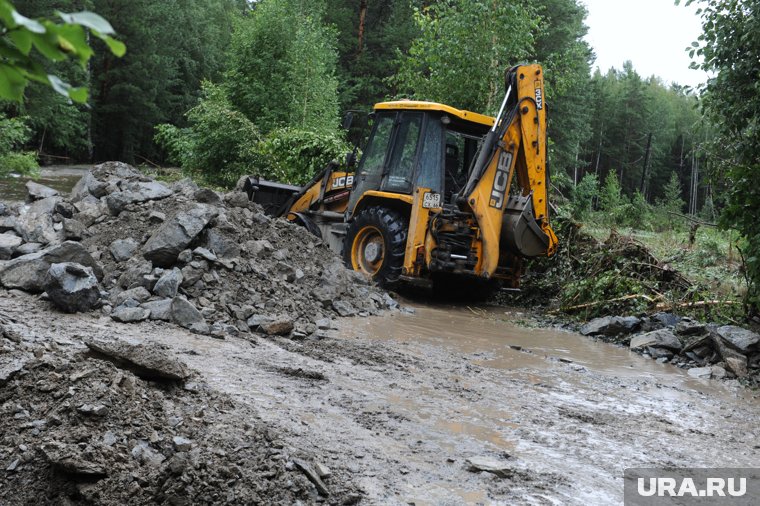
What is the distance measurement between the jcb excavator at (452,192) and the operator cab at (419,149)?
1 centimetres

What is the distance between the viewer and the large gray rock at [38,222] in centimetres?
878

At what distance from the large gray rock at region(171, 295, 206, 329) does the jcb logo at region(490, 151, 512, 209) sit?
15.5 feet

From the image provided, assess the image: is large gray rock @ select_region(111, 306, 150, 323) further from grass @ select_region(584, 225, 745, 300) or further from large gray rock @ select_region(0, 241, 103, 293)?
grass @ select_region(584, 225, 745, 300)

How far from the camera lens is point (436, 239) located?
10188 mm

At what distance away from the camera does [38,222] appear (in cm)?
916

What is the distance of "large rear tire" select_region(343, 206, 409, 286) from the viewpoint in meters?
10.5

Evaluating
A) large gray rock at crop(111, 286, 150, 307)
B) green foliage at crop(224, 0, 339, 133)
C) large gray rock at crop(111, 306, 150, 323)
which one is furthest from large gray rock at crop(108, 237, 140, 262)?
green foliage at crop(224, 0, 339, 133)

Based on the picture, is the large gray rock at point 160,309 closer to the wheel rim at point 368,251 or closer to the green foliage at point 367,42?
the wheel rim at point 368,251

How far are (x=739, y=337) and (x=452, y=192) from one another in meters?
4.60

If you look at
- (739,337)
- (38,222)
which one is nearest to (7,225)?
(38,222)

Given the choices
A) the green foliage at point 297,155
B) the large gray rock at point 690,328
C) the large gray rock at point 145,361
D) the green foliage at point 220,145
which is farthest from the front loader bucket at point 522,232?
the green foliage at point 220,145

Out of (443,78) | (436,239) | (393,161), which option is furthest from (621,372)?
(443,78)

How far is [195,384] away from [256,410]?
0.41 metres

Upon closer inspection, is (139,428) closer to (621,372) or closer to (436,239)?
(621,372)
